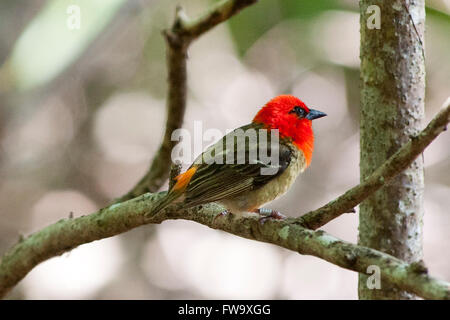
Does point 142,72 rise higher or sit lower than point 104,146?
higher

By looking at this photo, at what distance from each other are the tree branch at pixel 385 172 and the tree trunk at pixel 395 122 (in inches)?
25.6

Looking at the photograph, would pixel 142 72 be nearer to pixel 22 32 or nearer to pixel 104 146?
pixel 104 146

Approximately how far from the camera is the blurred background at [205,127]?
21.8 feet

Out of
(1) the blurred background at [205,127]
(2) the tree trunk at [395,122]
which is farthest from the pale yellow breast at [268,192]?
(1) the blurred background at [205,127]

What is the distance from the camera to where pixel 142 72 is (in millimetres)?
8000

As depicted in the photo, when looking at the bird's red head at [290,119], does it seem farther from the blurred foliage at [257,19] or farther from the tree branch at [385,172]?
the blurred foliage at [257,19]

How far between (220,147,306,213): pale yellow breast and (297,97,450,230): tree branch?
86cm

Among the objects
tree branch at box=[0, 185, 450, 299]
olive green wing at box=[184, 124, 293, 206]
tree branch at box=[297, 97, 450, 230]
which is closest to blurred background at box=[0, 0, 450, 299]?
tree branch at box=[0, 185, 450, 299]

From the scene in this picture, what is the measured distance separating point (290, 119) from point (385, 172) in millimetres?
1565

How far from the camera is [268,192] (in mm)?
3658

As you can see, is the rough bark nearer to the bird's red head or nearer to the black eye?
the bird's red head
